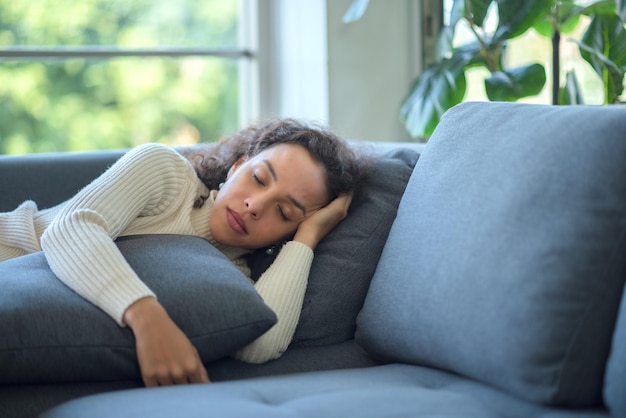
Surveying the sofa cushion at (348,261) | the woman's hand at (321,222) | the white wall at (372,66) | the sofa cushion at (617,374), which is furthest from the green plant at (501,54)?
the sofa cushion at (617,374)

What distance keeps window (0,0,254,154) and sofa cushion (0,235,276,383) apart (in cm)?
191

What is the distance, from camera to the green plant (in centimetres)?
242

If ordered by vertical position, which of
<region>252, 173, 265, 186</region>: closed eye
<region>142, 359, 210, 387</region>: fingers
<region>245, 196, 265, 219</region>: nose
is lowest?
<region>142, 359, 210, 387</region>: fingers

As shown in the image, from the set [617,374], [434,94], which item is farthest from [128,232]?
[434,94]

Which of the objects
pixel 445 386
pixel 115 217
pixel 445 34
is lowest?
pixel 445 386

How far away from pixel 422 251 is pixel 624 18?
93 centimetres

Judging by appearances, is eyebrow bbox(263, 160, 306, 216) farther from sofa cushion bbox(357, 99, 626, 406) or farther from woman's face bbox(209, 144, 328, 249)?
sofa cushion bbox(357, 99, 626, 406)

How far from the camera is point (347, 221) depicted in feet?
6.03

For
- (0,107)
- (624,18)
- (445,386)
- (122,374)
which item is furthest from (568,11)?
(0,107)

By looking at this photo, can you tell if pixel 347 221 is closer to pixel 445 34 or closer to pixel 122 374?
pixel 122 374

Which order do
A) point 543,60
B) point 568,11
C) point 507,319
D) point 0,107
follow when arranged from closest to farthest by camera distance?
point 507,319
point 568,11
point 543,60
point 0,107

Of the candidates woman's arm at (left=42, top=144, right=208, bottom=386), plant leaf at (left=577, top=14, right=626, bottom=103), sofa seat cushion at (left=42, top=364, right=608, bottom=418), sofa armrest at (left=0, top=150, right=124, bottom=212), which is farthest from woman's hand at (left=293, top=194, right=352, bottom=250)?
plant leaf at (left=577, top=14, right=626, bottom=103)

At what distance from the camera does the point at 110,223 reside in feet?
5.26

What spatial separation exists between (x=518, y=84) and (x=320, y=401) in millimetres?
1547
